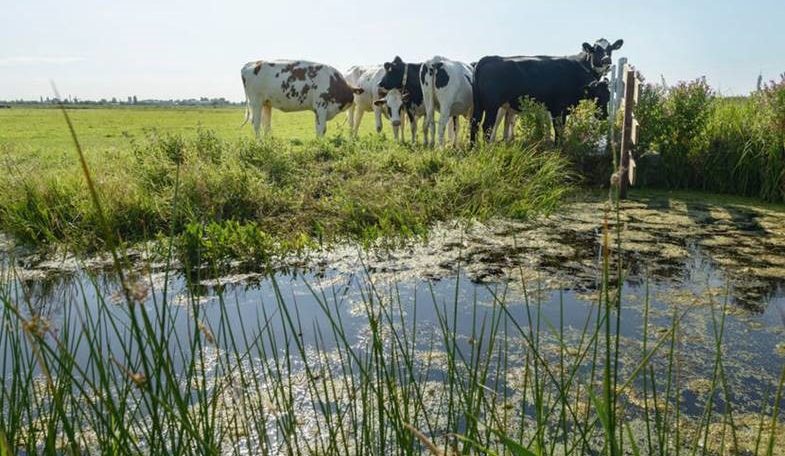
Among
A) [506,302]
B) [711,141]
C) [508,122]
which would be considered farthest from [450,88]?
[506,302]

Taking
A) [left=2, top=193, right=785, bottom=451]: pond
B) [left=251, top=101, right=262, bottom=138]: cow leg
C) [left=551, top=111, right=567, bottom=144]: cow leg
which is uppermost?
[left=251, top=101, right=262, bottom=138]: cow leg

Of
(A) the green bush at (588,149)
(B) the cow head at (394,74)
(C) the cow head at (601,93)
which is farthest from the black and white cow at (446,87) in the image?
(A) the green bush at (588,149)

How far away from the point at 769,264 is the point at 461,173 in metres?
2.75

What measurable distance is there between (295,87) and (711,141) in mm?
6354

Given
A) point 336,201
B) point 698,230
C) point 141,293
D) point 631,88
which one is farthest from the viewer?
point 631,88

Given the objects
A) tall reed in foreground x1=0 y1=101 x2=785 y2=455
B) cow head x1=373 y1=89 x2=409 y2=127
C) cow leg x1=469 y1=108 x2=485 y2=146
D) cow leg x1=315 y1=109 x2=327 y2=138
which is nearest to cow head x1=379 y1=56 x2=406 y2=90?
cow head x1=373 y1=89 x2=409 y2=127

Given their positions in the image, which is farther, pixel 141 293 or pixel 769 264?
pixel 769 264

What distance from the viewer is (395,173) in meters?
6.50

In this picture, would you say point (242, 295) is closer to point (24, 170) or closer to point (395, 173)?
point (395, 173)

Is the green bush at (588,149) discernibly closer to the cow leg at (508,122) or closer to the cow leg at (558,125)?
the cow leg at (558,125)

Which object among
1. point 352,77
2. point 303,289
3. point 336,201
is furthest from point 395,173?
point 352,77

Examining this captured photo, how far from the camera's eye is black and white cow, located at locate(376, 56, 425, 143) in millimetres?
9891

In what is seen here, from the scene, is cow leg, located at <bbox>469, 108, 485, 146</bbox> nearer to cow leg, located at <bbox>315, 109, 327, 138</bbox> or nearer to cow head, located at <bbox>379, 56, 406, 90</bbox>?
cow head, located at <bbox>379, 56, 406, 90</bbox>

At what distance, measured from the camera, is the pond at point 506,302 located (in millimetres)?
2494
